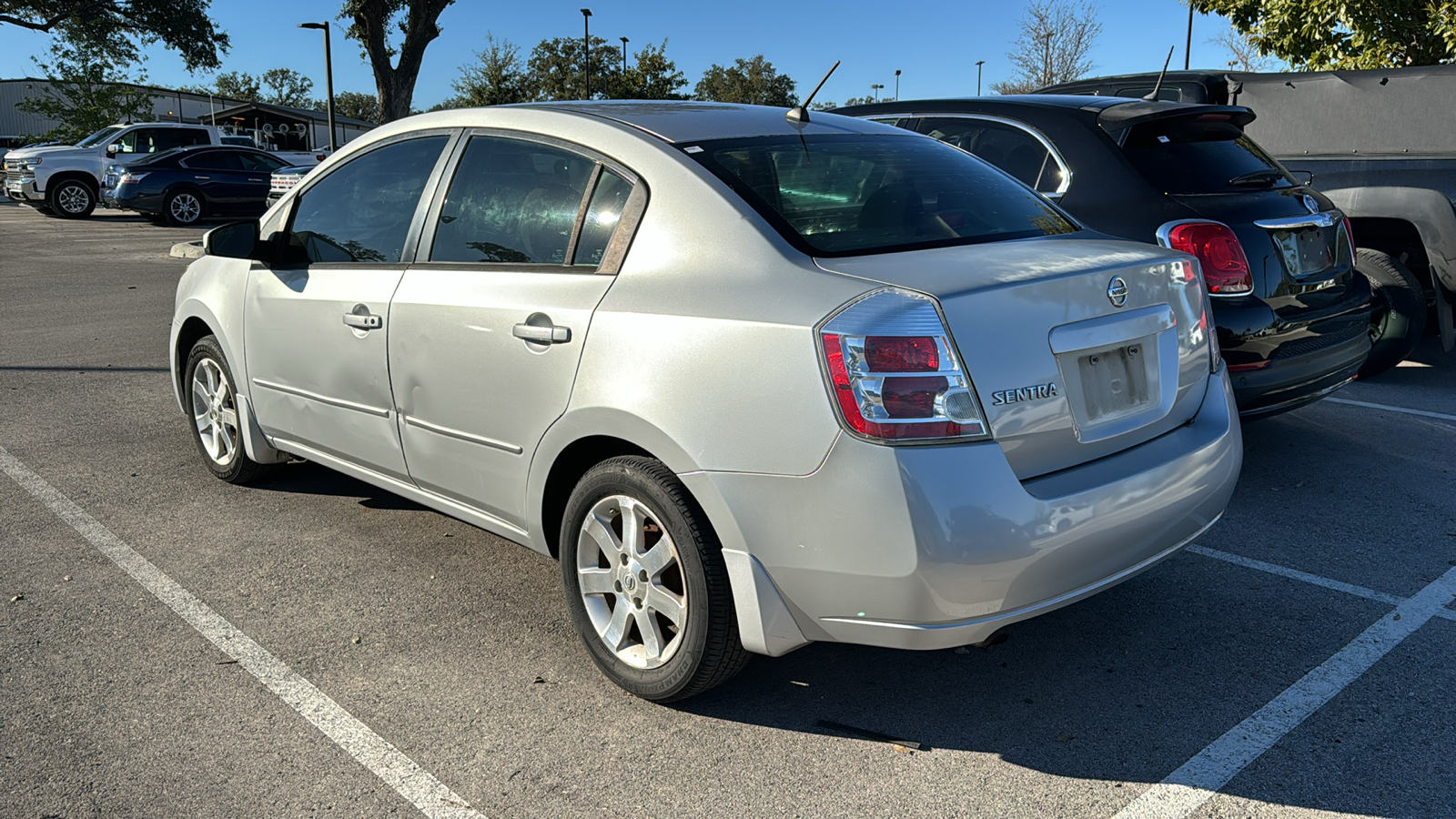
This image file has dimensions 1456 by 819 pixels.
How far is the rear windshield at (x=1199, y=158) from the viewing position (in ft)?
16.6

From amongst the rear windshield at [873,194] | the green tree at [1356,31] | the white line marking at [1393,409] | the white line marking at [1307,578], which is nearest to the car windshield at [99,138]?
the green tree at [1356,31]

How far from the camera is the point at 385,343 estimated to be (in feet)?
12.4

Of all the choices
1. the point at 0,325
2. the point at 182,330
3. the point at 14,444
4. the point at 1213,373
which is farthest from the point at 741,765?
the point at 0,325

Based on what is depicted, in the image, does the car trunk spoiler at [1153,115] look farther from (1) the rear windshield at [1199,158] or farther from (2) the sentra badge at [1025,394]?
(2) the sentra badge at [1025,394]

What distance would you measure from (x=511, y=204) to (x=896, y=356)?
1.55 metres

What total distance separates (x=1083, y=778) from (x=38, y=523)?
4.15 m

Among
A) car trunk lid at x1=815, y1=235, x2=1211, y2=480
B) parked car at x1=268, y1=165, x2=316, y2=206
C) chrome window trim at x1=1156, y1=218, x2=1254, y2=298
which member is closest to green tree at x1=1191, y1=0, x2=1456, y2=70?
chrome window trim at x1=1156, y1=218, x2=1254, y2=298

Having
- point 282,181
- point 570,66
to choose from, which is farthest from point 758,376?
point 570,66

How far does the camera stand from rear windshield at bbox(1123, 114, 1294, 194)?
5047 millimetres

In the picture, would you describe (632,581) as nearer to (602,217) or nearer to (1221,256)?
(602,217)

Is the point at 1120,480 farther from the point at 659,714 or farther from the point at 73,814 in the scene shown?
the point at 73,814

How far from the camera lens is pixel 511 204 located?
3547mm

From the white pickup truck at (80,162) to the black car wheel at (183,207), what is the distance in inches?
75.0

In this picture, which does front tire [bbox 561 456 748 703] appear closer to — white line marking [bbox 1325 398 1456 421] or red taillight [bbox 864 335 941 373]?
red taillight [bbox 864 335 941 373]
